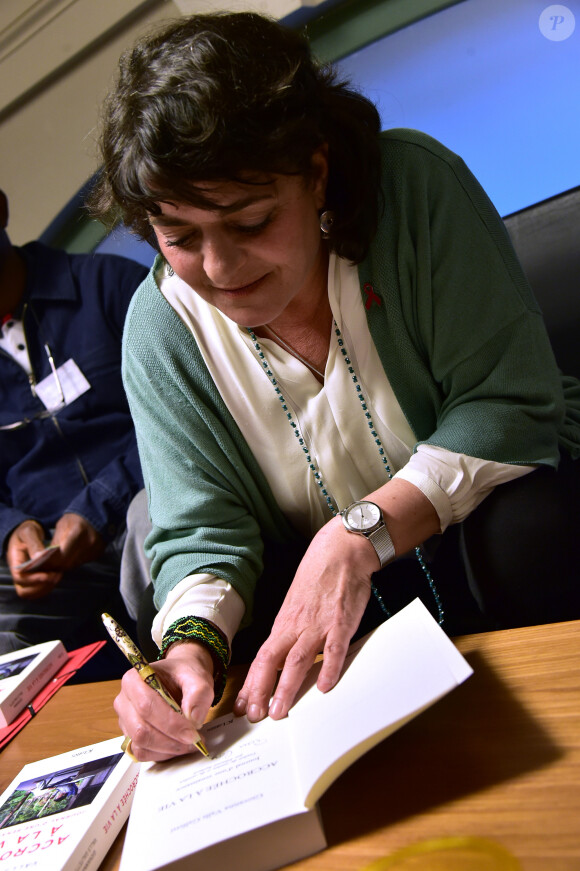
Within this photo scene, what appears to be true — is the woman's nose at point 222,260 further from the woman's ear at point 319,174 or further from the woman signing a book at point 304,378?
the woman's ear at point 319,174

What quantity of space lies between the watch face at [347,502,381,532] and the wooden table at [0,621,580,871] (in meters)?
0.19

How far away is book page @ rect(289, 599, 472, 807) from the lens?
55 centimetres

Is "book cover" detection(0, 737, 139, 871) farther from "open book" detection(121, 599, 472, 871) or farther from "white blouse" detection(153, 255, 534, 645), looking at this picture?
"white blouse" detection(153, 255, 534, 645)

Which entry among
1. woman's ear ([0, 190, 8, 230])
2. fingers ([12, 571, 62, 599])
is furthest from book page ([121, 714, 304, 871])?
woman's ear ([0, 190, 8, 230])

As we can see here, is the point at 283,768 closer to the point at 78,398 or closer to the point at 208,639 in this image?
the point at 208,639

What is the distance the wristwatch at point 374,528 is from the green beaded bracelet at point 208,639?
0.67ft

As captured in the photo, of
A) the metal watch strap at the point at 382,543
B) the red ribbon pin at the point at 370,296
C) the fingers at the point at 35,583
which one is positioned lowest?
the fingers at the point at 35,583

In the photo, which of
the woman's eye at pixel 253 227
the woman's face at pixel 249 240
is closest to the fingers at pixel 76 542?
the woman's face at pixel 249 240

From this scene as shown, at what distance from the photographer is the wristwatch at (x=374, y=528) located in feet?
2.81

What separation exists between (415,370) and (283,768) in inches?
23.0

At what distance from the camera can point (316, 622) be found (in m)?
A: 0.77

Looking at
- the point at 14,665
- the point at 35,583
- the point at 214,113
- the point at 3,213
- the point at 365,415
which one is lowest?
the point at 35,583

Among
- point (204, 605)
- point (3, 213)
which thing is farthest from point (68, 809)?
point (3, 213)

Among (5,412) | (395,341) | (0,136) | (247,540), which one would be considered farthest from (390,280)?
(0,136)
